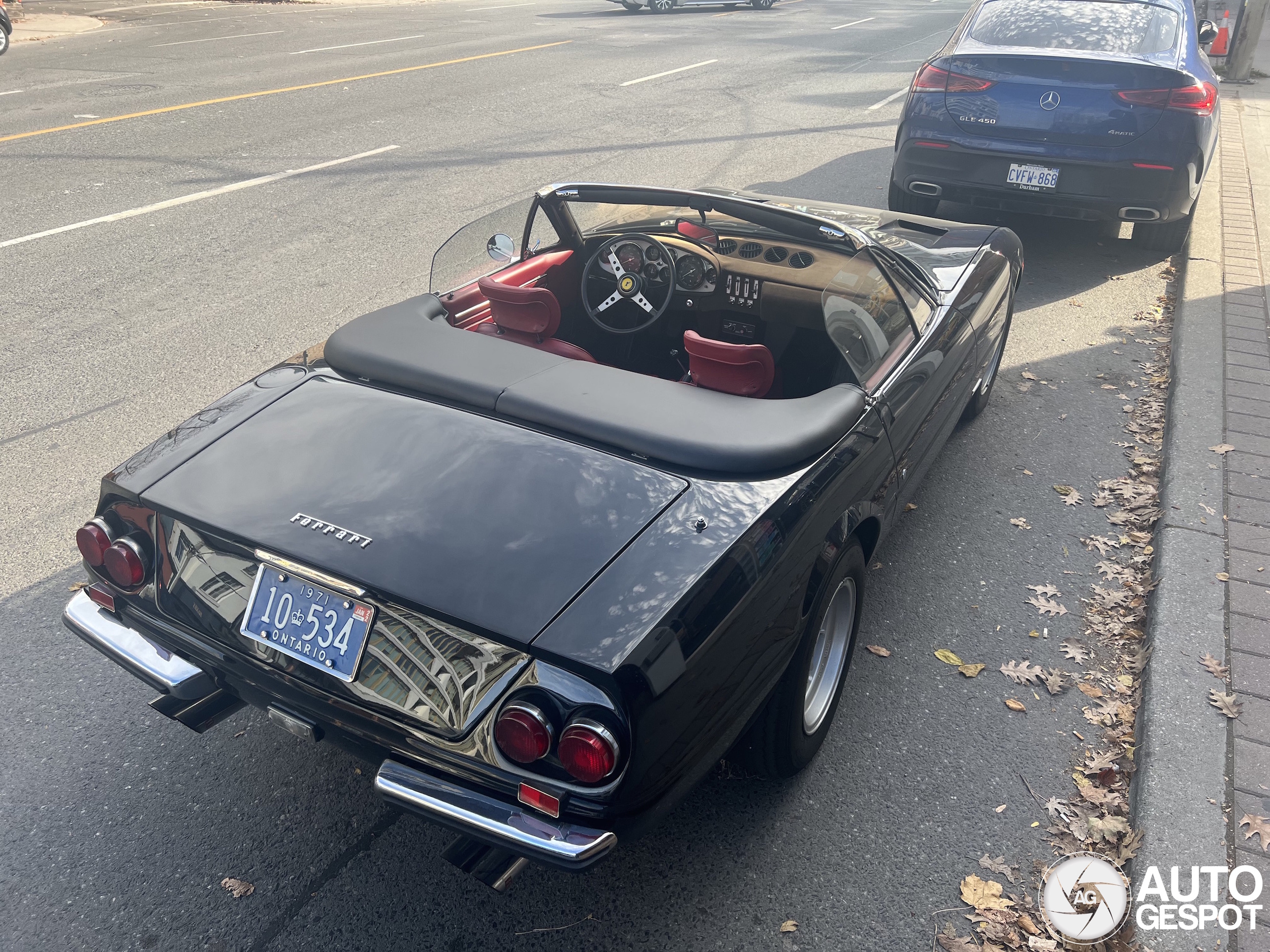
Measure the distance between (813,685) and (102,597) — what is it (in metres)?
2.11

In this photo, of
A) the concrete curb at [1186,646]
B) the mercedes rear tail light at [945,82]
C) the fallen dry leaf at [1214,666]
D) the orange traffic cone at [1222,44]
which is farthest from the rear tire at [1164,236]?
the orange traffic cone at [1222,44]

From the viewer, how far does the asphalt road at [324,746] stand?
260 centimetres

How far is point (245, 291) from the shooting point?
6410 millimetres

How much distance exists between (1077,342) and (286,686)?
5389mm

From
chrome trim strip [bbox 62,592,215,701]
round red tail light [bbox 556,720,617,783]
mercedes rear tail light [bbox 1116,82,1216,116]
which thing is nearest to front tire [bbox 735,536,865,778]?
round red tail light [bbox 556,720,617,783]

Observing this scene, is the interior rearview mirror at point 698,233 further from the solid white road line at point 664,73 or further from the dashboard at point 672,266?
the solid white road line at point 664,73

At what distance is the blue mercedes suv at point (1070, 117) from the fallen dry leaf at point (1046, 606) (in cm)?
376

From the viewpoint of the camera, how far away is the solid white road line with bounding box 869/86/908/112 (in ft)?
41.8

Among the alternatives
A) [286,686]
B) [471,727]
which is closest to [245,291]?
[286,686]

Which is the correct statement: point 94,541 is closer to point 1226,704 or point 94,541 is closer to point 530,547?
point 530,547

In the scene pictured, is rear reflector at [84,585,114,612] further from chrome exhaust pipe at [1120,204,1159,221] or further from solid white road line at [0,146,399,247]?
chrome exhaust pipe at [1120,204,1159,221]

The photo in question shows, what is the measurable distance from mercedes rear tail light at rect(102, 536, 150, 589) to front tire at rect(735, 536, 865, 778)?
1.72 meters

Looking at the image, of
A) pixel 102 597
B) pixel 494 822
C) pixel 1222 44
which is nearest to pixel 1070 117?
pixel 494 822

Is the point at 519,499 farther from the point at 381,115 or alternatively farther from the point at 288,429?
the point at 381,115
